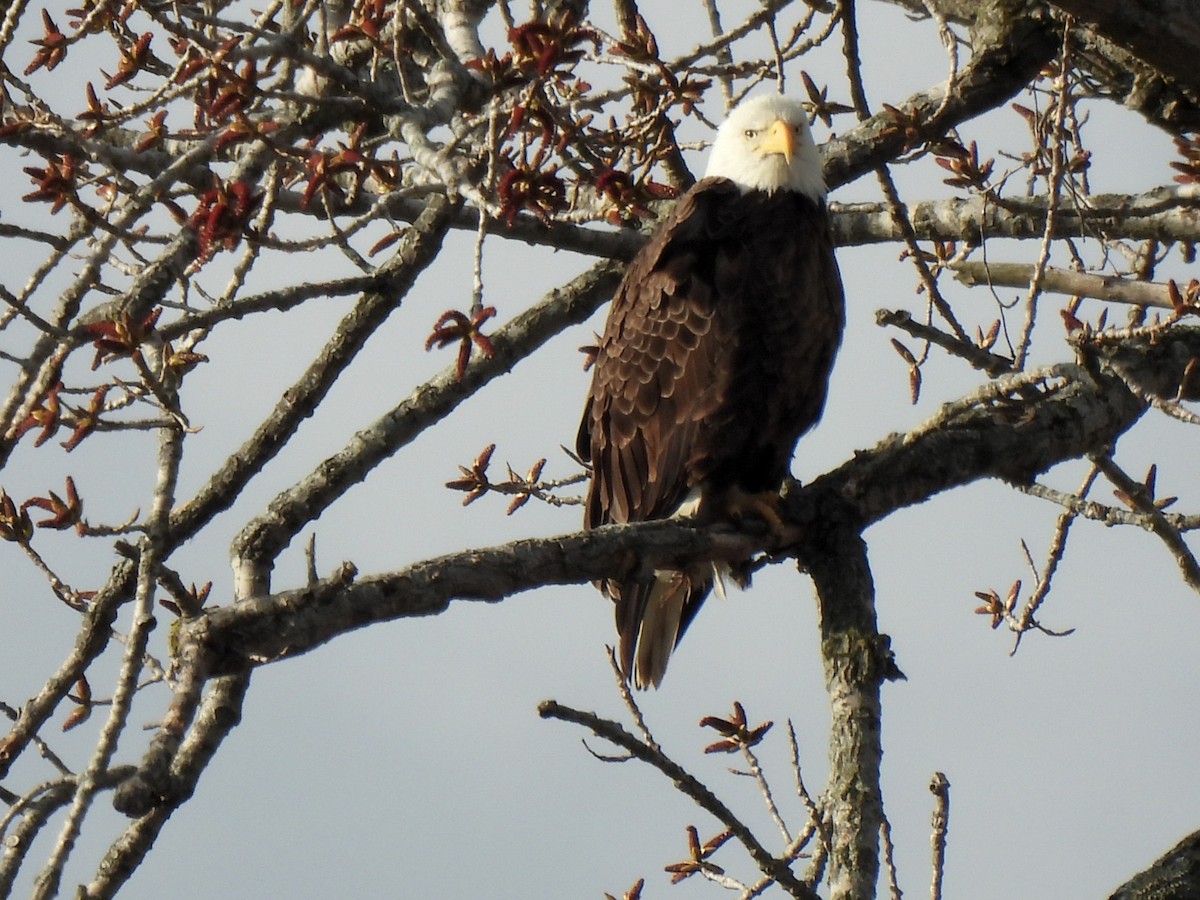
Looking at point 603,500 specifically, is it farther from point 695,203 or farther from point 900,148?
point 900,148

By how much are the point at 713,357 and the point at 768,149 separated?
857 millimetres

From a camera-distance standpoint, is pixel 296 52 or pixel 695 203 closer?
pixel 296 52

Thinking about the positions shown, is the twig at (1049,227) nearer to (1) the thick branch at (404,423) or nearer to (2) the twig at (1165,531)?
(2) the twig at (1165,531)

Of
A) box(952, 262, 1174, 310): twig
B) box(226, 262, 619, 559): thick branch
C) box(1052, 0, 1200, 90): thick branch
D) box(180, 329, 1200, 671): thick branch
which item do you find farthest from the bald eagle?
box(1052, 0, 1200, 90): thick branch

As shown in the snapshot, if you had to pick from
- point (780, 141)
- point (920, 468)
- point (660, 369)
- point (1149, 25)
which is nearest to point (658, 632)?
point (660, 369)

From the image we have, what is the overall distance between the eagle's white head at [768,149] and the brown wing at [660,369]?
20 centimetres

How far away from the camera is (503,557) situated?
2832 millimetres

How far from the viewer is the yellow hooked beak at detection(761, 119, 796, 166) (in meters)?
5.07

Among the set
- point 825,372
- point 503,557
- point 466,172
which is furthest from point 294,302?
point 825,372

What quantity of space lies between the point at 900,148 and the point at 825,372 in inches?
33.7

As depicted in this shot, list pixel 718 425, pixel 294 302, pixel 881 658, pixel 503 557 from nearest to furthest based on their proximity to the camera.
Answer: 1. pixel 503 557
2. pixel 881 658
3. pixel 294 302
4. pixel 718 425

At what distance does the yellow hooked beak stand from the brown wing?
25 cm

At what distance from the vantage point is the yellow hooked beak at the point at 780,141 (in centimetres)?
507

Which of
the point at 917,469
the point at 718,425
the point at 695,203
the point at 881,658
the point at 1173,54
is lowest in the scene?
the point at 881,658
